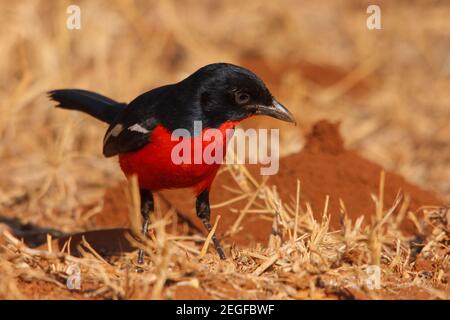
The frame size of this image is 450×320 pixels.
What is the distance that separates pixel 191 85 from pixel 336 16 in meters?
8.91

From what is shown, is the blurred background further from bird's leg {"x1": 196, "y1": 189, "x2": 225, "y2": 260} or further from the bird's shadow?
bird's leg {"x1": 196, "y1": 189, "x2": 225, "y2": 260}

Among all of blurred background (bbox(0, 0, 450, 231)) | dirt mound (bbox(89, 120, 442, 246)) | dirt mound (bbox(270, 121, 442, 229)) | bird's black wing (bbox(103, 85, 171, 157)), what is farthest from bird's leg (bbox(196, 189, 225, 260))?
blurred background (bbox(0, 0, 450, 231))

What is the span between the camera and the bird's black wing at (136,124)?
4996 mm

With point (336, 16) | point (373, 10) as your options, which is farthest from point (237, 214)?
point (336, 16)

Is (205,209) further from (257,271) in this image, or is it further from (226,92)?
(257,271)

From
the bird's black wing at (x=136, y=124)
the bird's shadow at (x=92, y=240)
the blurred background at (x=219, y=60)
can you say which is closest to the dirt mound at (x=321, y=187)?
the bird's shadow at (x=92, y=240)

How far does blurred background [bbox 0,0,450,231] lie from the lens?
769 centimetres

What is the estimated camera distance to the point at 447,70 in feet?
35.0

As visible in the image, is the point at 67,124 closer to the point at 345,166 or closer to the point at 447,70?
the point at 345,166

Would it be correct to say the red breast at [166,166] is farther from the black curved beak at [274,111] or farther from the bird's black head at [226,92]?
the black curved beak at [274,111]

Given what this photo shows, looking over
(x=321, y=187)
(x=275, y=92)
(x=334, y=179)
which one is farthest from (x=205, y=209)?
(x=275, y=92)

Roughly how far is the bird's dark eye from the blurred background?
7.42 ft

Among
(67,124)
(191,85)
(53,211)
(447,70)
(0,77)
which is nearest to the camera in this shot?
(191,85)

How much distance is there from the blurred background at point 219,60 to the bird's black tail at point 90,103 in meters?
1.03
